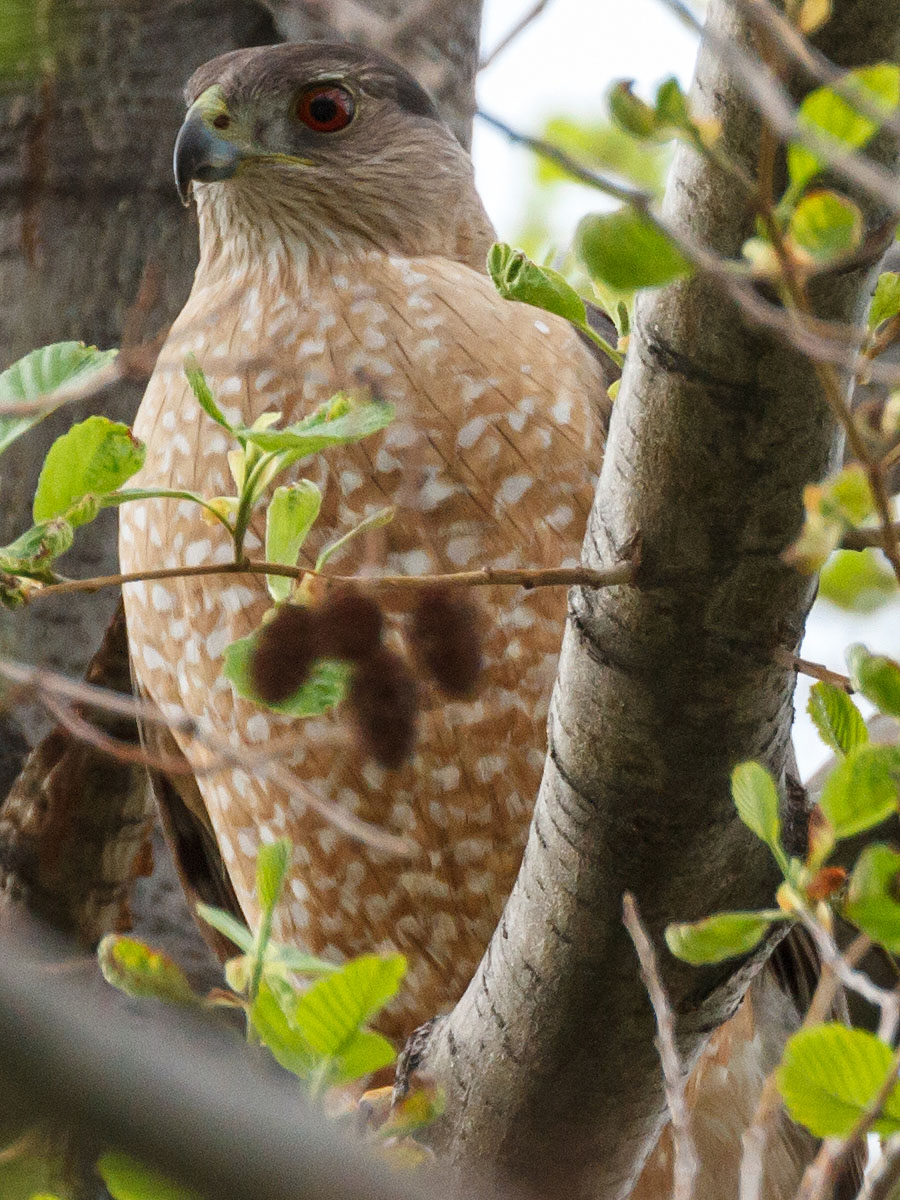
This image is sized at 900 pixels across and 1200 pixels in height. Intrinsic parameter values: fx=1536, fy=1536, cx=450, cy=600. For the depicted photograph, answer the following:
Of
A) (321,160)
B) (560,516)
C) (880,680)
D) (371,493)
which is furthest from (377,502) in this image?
(880,680)

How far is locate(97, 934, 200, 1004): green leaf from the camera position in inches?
59.8

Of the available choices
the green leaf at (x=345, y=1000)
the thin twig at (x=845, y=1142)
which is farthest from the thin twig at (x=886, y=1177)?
the green leaf at (x=345, y=1000)

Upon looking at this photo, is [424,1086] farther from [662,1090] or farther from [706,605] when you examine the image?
[706,605]

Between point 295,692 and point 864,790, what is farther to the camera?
point 295,692

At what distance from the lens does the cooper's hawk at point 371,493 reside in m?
2.33

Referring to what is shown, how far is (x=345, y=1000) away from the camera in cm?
126

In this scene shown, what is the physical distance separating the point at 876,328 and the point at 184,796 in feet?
6.11

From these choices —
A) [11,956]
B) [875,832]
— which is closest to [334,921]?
[875,832]

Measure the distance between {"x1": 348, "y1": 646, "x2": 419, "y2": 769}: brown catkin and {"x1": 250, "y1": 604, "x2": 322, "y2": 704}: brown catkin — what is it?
91 millimetres

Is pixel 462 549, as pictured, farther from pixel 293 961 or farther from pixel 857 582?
pixel 293 961

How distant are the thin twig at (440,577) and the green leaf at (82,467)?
0.23 ft

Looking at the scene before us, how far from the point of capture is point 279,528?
149 centimetres

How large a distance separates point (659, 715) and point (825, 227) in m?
0.68

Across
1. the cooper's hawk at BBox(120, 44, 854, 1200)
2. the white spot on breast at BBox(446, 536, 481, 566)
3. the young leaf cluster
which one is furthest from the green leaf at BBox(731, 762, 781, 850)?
the white spot on breast at BBox(446, 536, 481, 566)
